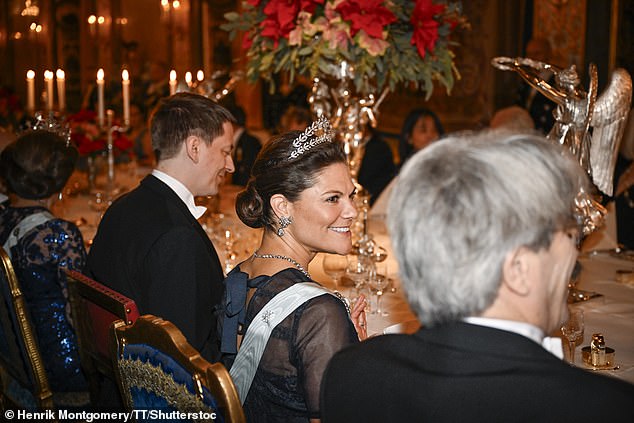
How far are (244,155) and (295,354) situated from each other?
411 cm

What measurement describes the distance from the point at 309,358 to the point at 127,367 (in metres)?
0.39

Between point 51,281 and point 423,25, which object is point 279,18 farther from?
point 51,281

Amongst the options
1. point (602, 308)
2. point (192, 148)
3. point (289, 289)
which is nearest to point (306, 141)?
point (289, 289)

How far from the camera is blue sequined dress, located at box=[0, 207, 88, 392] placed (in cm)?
290

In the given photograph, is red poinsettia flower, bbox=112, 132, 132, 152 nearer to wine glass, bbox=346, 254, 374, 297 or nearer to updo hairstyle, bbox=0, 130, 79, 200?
updo hairstyle, bbox=0, 130, 79, 200

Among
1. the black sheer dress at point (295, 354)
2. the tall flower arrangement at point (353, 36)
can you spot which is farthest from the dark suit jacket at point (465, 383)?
the tall flower arrangement at point (353, 36)

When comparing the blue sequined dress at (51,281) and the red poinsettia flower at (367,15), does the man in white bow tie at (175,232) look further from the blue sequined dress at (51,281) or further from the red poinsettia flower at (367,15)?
the red poinsettia flower at (367,15)

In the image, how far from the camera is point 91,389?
8.27 ft

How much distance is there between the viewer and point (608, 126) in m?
2.76

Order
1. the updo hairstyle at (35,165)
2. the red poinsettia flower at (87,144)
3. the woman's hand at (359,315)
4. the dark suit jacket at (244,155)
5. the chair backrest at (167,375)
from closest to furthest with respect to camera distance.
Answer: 1. the chair backrest at (167,375)
2. the woman's hand at (359,315)
3. the updo hairstyle at (35,165)
4. the red poinsettia flower at (87,144)
5. the dark suit jacket at (244,155)

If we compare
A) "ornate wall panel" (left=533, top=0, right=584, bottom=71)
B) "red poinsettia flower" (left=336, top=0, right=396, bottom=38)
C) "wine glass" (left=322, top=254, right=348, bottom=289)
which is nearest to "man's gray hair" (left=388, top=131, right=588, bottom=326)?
"wine glass" (left=322, top=254, right=348, bottom=289)

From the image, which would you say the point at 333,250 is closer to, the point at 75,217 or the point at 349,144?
the point at 349,144

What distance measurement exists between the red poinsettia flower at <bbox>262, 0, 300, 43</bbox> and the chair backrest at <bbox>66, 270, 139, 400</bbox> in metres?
1.45

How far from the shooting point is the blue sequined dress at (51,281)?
2.90 m
